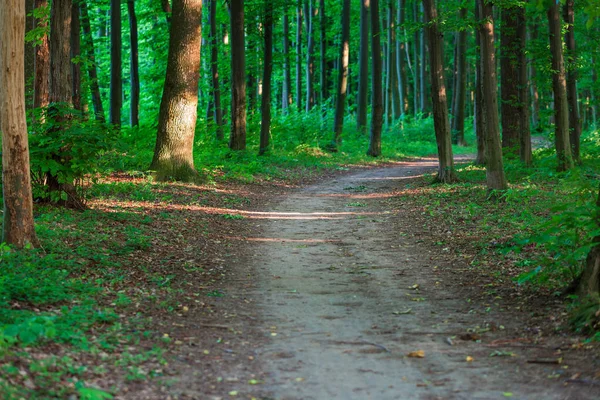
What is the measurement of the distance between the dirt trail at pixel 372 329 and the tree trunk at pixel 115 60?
46.8 ft

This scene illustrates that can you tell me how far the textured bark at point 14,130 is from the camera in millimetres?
7234

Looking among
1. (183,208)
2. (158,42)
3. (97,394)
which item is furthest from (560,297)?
(158,42)

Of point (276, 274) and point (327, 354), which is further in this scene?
point (276, 274)

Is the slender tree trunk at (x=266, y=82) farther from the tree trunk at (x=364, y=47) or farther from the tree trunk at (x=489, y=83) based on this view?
the tree trunk at (x=489, y=83)

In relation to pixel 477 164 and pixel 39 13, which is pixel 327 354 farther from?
A: pixel 477 164

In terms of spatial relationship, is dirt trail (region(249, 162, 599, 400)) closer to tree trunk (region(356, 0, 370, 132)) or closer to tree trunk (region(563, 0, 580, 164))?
tree trunk (region(563, 0, 580, 164))

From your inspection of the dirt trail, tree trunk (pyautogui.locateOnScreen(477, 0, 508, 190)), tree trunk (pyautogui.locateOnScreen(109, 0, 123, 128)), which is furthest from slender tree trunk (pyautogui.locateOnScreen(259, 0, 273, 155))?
the dirt trail

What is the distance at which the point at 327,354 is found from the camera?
5.30m

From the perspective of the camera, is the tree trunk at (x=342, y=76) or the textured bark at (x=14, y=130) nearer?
the textured bark at (x=14, y=130)

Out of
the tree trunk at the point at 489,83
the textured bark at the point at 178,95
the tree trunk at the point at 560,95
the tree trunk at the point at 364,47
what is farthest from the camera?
the tree trunk at the point at 364,47

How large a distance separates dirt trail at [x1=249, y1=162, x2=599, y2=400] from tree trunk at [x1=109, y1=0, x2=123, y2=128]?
46.8 ft

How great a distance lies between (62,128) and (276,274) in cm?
470

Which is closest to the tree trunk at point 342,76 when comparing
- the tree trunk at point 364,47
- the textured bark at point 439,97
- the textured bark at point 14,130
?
the tree trunk at point 364,47

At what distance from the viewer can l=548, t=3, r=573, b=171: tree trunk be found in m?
16.8
